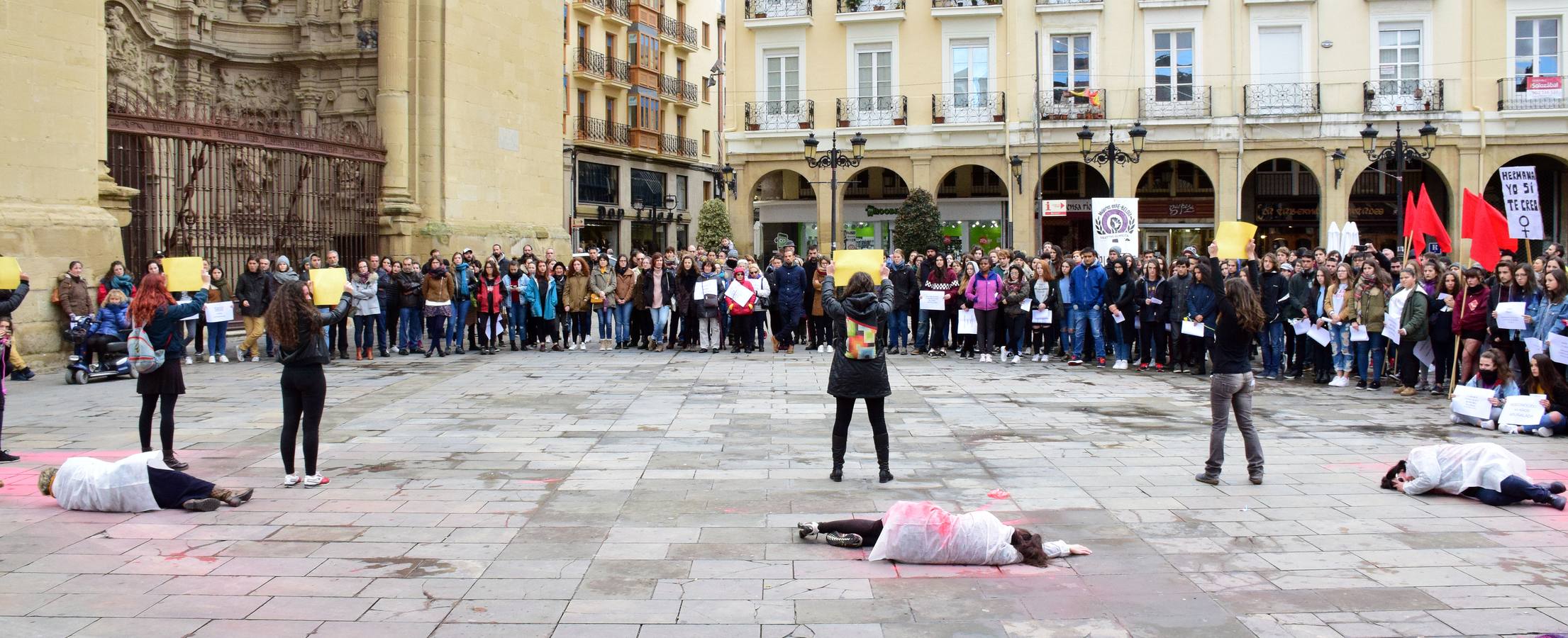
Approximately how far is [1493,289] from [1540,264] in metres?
0.56

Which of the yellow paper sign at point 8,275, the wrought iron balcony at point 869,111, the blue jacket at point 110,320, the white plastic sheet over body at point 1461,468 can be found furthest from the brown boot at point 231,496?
the wrought iron balcony at point 869,111

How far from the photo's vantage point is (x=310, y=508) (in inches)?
289

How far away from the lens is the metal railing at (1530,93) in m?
30.8

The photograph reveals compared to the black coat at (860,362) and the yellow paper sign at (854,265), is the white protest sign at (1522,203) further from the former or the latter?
the black coat at (860,362)

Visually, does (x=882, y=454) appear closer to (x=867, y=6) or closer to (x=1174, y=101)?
(x=1174, y=101)

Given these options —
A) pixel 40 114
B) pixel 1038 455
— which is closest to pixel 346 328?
pixel 40 114

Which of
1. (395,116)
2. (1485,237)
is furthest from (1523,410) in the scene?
(395,116)

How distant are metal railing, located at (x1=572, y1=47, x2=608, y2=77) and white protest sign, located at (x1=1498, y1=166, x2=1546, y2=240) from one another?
34299mm

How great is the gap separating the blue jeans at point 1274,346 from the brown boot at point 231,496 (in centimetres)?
1255

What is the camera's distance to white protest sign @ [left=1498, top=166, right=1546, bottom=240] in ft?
52.0

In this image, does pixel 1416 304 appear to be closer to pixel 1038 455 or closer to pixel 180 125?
pixel 1038 455

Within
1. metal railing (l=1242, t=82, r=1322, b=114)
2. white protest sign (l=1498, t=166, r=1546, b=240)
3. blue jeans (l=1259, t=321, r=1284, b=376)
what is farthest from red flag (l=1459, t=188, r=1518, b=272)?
metal railing (l=1242, t=82, r=1322, b=114)

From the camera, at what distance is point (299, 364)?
25.9ft

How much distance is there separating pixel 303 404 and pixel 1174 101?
29.7 metres
